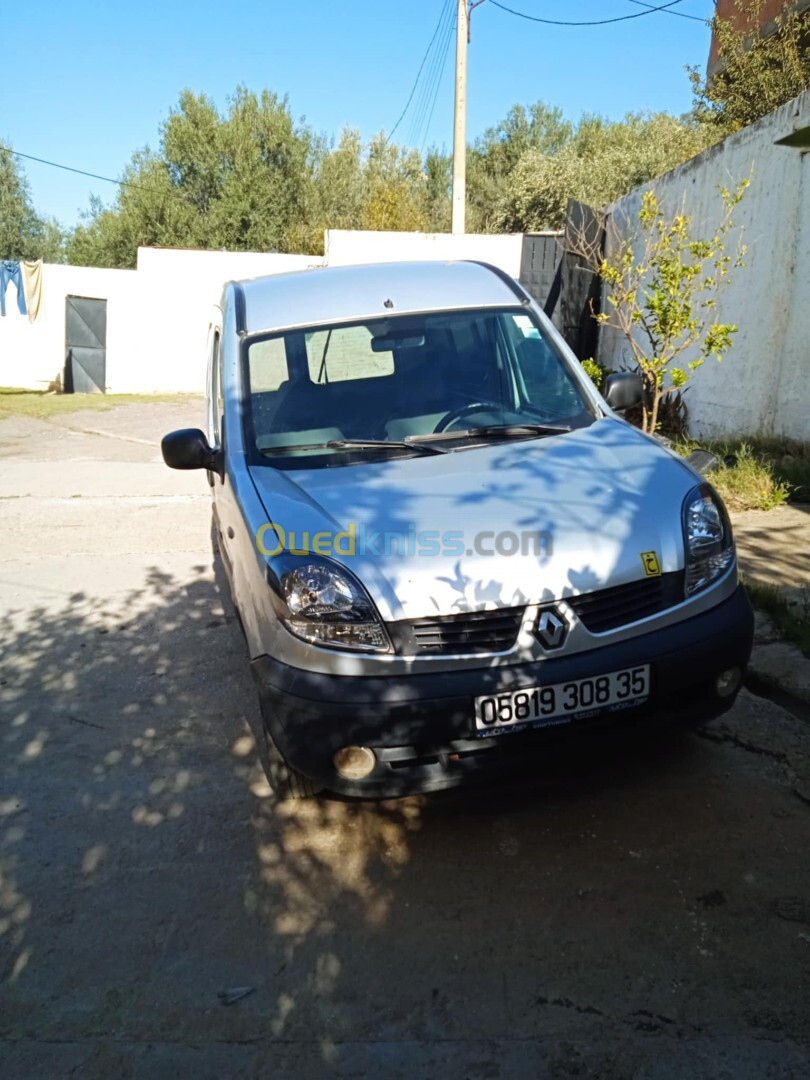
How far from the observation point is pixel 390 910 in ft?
8.97

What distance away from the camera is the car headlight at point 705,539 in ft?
10.0

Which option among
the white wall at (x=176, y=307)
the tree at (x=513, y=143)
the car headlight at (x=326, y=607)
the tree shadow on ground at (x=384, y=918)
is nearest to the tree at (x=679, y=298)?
the tree shadow on ground at (x=384, y=918)

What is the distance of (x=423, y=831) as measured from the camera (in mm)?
3141

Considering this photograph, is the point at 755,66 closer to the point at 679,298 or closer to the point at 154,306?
the point at 679,298

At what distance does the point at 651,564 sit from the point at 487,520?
0.55m

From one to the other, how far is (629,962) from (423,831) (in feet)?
2.93

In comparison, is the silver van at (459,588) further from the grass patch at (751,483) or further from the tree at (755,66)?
the tree at (755,66)

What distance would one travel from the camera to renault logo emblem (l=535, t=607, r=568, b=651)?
9.11 feet

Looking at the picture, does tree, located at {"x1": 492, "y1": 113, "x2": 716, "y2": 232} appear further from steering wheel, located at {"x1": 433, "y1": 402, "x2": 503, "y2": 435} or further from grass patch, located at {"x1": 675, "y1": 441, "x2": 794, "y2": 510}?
steering wheel, located at {"x1": 433, "y1": 402, "x2": 503, "y2": 435}

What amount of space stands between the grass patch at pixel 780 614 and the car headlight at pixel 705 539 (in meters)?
1.21

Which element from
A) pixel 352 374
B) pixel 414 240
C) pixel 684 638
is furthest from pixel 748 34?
pixel 684 638

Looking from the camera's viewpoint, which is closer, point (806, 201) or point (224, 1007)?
point (224, 1007)

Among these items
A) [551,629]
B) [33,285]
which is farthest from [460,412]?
[33,285]

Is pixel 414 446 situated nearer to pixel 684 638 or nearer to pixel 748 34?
pixel 684 638
